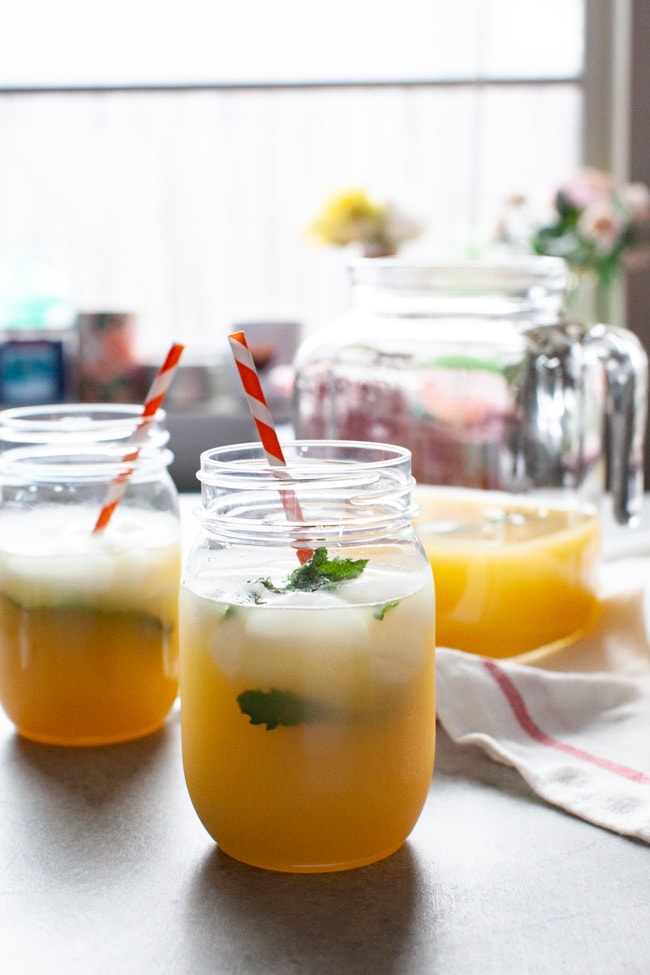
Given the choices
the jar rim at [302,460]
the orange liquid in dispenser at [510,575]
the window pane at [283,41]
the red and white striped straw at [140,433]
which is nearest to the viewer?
the jar rim at [302,460]

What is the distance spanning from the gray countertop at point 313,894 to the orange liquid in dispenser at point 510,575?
8.8 inches

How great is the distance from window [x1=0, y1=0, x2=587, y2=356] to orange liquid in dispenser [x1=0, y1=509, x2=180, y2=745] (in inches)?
104

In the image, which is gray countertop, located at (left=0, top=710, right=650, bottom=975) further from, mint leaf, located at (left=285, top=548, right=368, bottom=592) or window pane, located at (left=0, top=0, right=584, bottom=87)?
window pane, located at (left=0, top=0, right=584, bottom=87)

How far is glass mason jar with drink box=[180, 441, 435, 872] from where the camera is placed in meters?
0.61

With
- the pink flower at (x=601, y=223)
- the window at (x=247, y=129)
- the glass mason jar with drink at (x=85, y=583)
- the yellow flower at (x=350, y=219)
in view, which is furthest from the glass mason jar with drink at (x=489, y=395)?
the window at (x=247, y=129)

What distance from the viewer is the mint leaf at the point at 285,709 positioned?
61 centimetres

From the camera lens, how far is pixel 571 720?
84cm

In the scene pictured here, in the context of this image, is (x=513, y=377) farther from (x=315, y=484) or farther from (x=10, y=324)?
(x=10, y=324)

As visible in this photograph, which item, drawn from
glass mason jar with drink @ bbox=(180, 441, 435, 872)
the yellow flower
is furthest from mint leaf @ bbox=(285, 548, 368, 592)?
the yellow flower

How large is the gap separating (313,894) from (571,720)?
31 cm

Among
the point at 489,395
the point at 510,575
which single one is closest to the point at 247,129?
the point at 489,395

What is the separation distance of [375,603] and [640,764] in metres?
0.25

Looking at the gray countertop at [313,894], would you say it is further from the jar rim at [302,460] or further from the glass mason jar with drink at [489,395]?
the glass mason jar with drink at [489,395]

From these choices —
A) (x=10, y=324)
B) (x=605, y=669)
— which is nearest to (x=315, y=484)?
(x=605, y=669)
